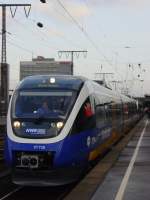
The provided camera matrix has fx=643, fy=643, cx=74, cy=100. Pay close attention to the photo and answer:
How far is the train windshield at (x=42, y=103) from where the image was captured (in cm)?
1504

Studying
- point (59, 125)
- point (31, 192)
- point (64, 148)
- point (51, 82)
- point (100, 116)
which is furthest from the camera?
point (100, 116)

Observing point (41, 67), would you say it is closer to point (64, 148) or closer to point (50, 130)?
point (50, 130)

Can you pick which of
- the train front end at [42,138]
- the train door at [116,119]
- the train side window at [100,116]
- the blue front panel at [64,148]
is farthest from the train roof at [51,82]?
the train door at [116,119]

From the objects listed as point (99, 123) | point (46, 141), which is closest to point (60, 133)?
point (46, 141)

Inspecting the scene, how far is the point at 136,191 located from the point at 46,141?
2324 millimetres

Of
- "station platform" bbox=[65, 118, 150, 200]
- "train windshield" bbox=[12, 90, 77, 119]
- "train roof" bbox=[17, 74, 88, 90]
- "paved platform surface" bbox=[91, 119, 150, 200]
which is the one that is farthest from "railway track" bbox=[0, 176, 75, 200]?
"train roof" bbox=[17, 74, 88, 90]

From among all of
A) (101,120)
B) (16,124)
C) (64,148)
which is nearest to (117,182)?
(64,148)

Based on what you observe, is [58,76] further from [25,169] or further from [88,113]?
[25,169]

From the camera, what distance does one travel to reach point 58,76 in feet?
54.7

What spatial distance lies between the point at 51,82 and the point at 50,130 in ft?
6.41

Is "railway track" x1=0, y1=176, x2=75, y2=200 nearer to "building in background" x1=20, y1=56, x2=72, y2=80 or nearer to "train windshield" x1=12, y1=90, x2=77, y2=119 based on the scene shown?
"train windshield" x1=12, y1=90, x2=77, y2=119

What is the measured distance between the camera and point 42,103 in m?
15.4

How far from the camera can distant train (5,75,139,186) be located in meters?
14.2

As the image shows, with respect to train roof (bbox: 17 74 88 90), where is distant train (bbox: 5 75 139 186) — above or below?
below
